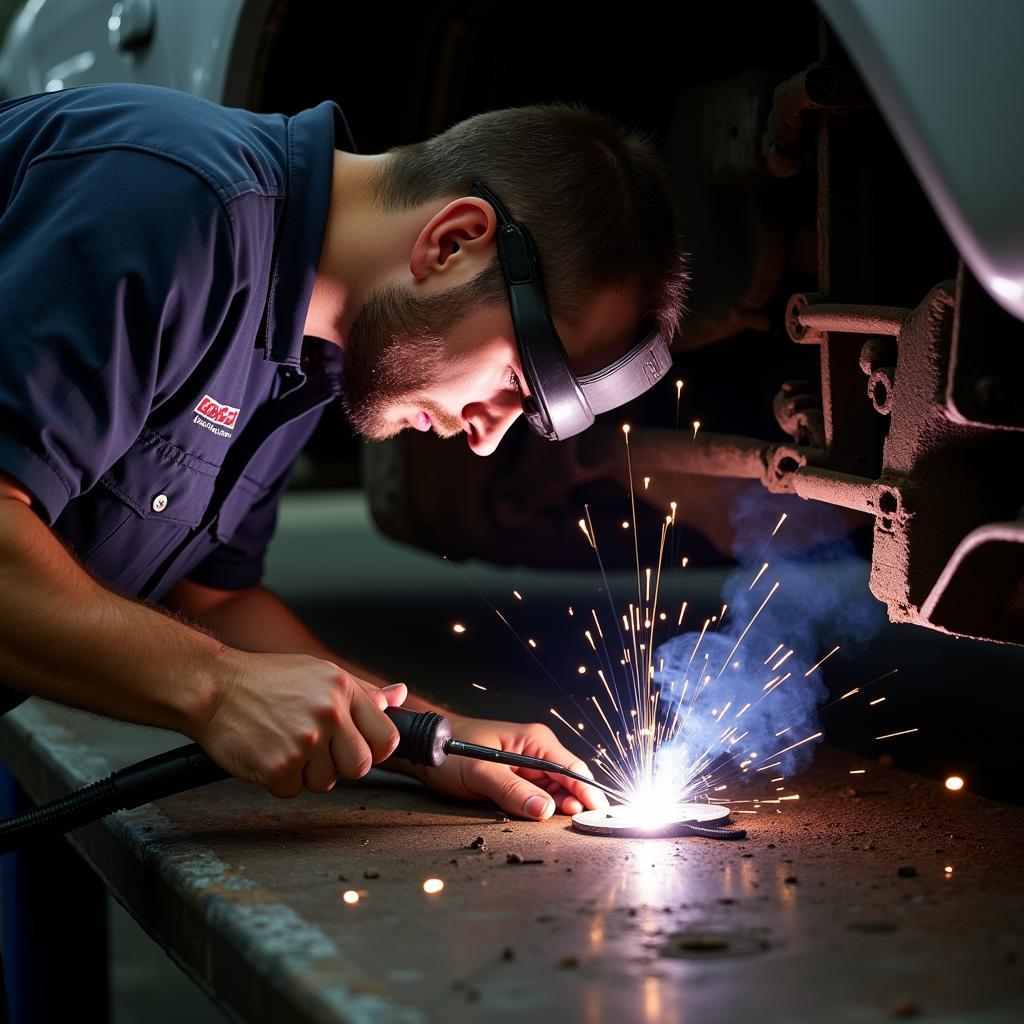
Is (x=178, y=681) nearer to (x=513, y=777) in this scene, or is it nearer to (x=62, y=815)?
(x=62, y=815)

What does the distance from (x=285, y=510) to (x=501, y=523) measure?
14.3 feet

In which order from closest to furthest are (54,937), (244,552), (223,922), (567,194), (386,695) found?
(223,922)
(386,695)
(567,194)
(244,552)
(54,937)

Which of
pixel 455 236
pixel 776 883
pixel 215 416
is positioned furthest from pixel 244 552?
pixel 776 883

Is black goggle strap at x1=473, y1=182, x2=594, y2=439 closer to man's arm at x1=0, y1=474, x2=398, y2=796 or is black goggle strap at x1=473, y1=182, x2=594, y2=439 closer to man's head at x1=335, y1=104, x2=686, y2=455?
man's head at x1=335, y1=104, x2=686, y2=455

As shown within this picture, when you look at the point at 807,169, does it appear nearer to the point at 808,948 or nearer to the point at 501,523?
the point at 501,523

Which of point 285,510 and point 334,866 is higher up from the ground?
point 285,510

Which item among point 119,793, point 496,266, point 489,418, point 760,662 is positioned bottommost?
point 119,793

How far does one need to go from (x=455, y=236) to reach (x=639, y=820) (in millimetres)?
749

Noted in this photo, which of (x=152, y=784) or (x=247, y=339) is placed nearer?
(x=152, y=784)

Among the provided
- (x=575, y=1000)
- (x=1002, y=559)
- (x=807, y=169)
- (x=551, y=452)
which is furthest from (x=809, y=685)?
(x=575, y=1000)

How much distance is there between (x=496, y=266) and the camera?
5.67ft

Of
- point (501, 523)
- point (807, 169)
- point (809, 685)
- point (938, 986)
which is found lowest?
point (938, 986)

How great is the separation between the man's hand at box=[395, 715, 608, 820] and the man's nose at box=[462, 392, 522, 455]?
0.37 metres

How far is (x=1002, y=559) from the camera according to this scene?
1.43 m
